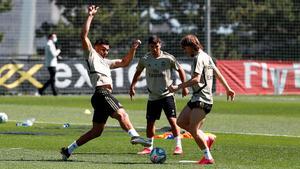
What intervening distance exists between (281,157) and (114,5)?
34.5 meters

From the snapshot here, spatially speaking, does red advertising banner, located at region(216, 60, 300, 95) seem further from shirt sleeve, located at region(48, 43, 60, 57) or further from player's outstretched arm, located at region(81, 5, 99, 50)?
player's outstretched arm, located at region(81, 5, 99, 50)

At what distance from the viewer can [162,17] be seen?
5541 centimetres

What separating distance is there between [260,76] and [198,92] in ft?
78.7

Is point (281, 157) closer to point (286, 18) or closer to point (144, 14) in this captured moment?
point (286, 18)

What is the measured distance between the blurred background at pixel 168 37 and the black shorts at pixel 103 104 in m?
21.0

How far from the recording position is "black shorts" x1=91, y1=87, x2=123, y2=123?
1384cm

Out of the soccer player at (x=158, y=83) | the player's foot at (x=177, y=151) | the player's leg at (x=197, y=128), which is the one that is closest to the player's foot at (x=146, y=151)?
the player's foot at (x=177, y=151)

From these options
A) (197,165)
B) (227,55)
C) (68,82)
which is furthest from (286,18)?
(197,165)

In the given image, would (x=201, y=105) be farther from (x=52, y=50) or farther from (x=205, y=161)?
(x=52, y=50)

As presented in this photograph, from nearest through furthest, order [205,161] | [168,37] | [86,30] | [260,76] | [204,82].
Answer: [205,161] → [204,82] → [86,30] → [260,76] → [168,37]

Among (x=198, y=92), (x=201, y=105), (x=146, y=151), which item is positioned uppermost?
(x=198, y=92)

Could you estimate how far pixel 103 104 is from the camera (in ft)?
45.6

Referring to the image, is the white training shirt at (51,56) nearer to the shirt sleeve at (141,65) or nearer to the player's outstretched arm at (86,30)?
the shirt sleeve at (141,65)

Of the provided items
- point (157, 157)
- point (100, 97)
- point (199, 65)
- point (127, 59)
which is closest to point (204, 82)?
point (199, 65)
